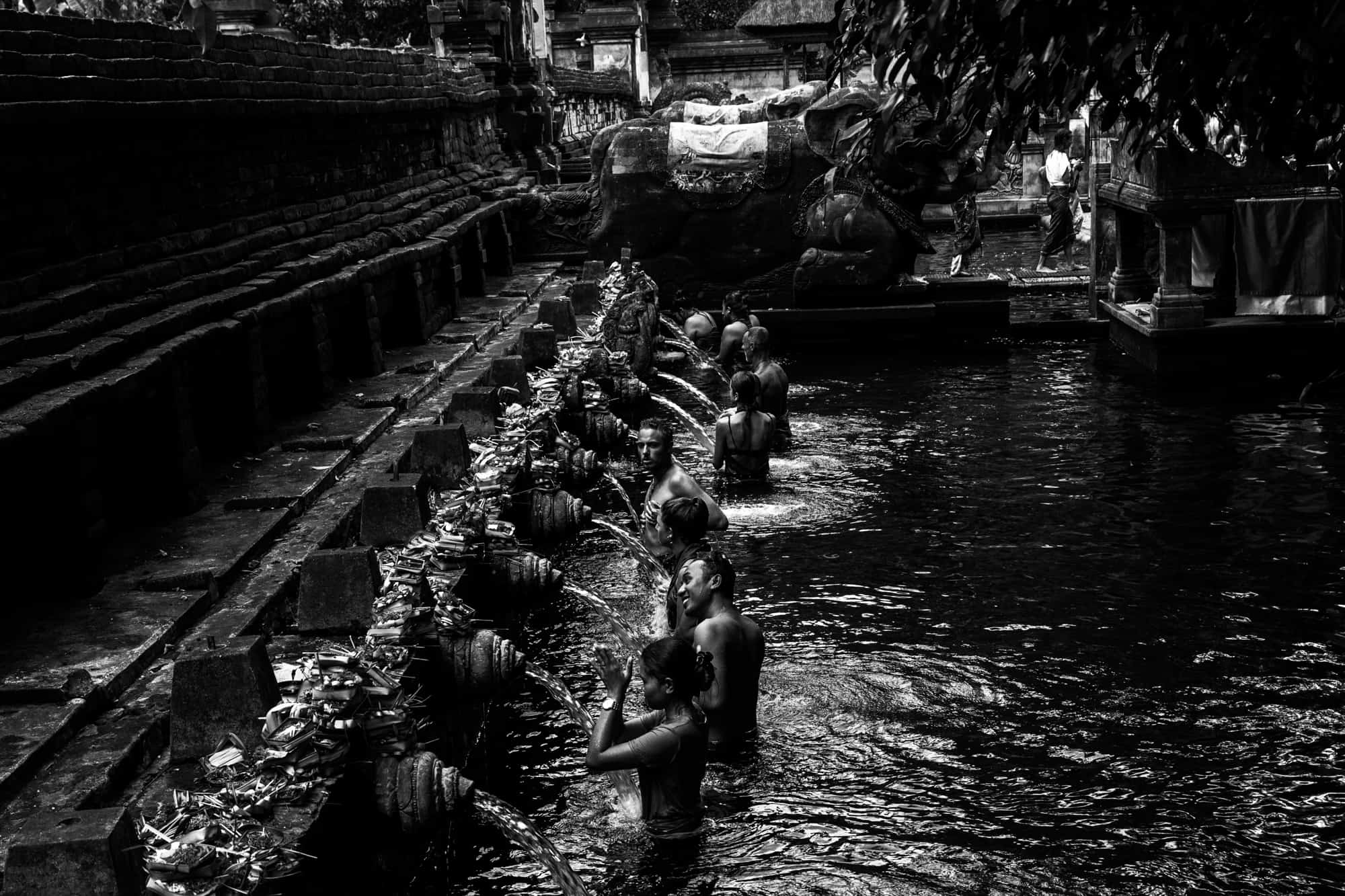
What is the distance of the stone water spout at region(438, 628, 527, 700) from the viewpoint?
618cm

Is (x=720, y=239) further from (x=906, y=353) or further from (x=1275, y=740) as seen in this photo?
(x=1275, y=740)

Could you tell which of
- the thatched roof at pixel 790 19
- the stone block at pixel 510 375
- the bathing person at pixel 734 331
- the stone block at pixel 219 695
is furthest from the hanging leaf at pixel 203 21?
the thatched roof at pixel 790 19

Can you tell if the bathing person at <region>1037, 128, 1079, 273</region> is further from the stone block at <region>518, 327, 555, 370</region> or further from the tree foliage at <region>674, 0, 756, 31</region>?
the tree foliage at <region>674, 0, 756, 31</region>

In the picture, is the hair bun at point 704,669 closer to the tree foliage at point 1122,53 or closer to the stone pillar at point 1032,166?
the tree foliage at point 1122,53

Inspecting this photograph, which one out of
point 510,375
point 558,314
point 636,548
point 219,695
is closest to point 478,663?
point 219,695

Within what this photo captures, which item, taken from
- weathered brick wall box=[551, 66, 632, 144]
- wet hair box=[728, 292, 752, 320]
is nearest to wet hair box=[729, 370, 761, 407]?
wet hair box=[728, 292, 752, 320]

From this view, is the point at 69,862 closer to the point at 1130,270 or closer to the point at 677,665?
the point at 677,665

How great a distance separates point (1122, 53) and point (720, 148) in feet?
47.4

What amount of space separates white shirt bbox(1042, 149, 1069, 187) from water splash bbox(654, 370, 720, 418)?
13.7 meters

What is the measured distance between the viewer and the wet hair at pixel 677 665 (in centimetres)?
588

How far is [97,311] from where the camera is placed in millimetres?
8086

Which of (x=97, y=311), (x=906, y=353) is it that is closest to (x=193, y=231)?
(x=97, y=311)

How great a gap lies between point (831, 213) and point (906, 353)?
226 cm

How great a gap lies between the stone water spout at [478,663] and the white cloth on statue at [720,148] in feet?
45.8
